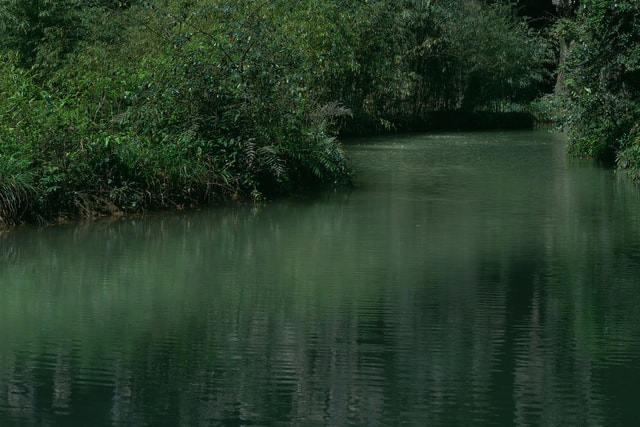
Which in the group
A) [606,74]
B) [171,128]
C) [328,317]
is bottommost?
[328,317]

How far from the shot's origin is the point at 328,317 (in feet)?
24.4

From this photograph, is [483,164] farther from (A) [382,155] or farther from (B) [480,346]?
(B) [480,346]

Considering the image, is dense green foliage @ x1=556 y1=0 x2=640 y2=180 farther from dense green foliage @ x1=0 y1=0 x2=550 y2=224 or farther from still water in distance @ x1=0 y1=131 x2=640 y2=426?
still water in distance @ x1=0 y1=131 x2=640 y2=426

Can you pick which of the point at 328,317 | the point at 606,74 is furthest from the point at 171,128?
the point at 606,74

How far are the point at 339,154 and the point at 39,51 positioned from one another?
36.8ft

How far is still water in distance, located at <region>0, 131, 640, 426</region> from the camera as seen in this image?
5.42 metres

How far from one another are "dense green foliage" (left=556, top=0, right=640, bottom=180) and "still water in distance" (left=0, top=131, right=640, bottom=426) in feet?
16.4

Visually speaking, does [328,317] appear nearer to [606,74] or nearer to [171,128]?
[171,128]

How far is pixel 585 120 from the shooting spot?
19.2m

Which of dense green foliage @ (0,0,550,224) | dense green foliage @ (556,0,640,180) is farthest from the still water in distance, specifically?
dense green foliage @ (556,0,640,180)

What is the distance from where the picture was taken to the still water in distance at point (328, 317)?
5418 mm

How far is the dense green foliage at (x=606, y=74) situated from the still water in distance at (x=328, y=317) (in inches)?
197

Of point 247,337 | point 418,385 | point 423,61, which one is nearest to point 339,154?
point 247,337

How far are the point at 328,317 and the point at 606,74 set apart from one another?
514 inches
